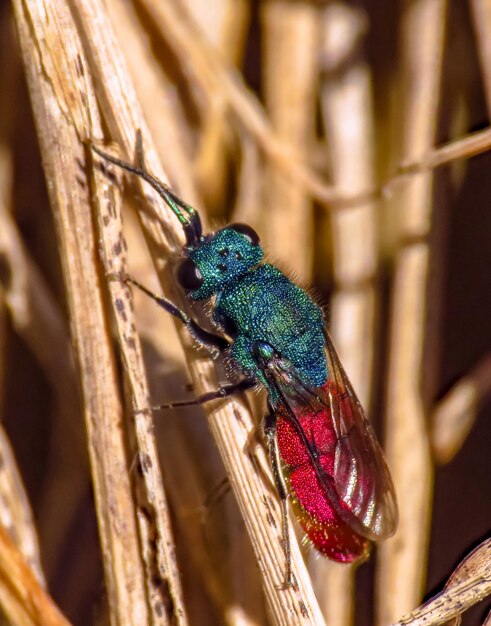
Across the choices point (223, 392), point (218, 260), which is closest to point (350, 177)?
point (218, 260)

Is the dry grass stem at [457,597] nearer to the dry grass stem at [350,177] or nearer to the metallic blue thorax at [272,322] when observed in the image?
the metallic blue thorax at [272,322]

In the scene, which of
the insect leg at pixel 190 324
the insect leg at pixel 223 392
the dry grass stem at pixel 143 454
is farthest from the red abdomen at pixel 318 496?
the dry grass stem at pixel 143 454

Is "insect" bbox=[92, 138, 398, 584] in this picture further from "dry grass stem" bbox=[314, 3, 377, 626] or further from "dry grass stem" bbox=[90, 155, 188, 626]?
"dry grass stem" bbox=[314, 3, 377, 626]

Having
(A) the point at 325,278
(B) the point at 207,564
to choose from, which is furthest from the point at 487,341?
(B) the point at 207,564

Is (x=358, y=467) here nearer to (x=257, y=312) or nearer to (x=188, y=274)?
(x=257, y=312)

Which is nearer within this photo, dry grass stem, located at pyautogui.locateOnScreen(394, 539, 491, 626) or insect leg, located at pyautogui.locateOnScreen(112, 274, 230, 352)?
dry grass stem, located at pyautogui.locateOnScreen(394, 539, 491, 626)

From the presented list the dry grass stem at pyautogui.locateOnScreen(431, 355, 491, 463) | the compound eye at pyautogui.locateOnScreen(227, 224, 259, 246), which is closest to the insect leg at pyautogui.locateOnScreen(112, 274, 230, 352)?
the compound eye at pyautogui.locateOnScreen(227, 224, 259, 246)
